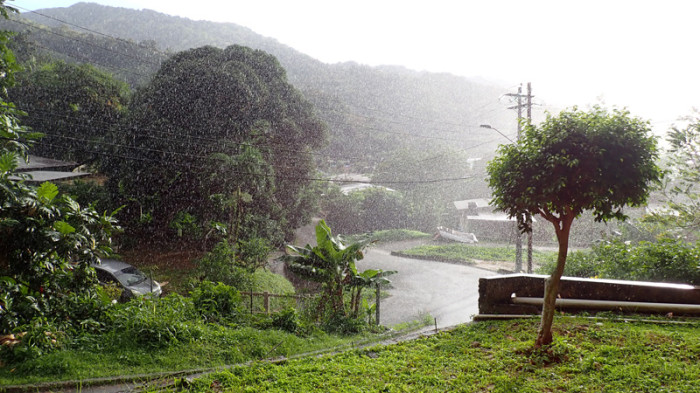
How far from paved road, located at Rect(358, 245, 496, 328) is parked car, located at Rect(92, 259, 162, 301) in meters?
6.49

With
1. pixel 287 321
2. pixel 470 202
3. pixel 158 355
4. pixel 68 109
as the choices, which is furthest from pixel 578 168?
pixel 470 202

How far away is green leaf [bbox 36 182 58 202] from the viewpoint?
5.13 metres

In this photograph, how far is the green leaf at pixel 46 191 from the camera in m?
5.13

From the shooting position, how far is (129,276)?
11250mm

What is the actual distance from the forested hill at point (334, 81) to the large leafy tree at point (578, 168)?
24.6 m

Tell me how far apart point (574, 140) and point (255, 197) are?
14070mm

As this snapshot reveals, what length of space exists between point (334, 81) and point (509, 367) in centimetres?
3131

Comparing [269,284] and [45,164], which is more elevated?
[45,164]

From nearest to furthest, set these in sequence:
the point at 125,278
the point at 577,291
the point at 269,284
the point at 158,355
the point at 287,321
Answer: the point at 158,355, the point at 577,291, the point at 287,321, the point at 125,278, the point at 269,284

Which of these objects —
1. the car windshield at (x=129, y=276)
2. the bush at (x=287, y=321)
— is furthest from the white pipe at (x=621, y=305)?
the car windshield at (x=129, y=276)

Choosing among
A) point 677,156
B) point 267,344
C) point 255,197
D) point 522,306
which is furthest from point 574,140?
point 255,197

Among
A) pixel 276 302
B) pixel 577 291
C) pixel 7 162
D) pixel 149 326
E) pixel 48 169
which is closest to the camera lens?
pixel 7 162

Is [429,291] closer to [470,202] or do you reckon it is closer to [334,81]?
[470,202]

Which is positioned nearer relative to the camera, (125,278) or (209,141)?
(125,278)
